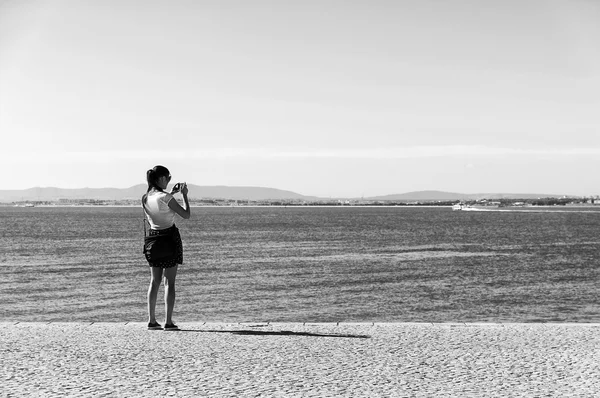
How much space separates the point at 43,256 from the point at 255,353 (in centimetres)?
3714

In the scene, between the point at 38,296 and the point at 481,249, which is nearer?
the point at 38,296

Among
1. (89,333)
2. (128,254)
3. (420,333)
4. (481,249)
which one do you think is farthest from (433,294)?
(481,249)

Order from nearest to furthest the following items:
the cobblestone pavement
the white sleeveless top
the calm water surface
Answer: the cobblestone pavement
the white sleeveless top
the calm water surface

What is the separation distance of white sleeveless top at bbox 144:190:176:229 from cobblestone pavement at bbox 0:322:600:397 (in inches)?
64.7

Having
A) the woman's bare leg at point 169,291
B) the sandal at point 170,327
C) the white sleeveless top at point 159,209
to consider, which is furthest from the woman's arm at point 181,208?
the sandal at point 170,327

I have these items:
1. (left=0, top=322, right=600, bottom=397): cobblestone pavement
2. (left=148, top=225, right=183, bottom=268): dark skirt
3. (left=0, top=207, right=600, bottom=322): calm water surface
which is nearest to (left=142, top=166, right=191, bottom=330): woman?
(left=148, top=225, right=183, bottom=268): dark skirt

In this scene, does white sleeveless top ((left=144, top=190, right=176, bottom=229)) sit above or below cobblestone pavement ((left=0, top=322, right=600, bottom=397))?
above

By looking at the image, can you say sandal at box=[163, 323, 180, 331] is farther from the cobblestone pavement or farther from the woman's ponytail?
the woman's ponytail

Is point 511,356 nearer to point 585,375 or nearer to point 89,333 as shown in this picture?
point 585,375

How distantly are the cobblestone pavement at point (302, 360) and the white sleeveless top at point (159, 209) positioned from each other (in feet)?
5.39

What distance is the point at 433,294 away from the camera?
25.2 metres

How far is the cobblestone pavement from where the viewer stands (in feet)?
22.5

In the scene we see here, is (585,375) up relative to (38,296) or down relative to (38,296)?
up

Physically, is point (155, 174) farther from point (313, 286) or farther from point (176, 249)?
point (313, 286)
